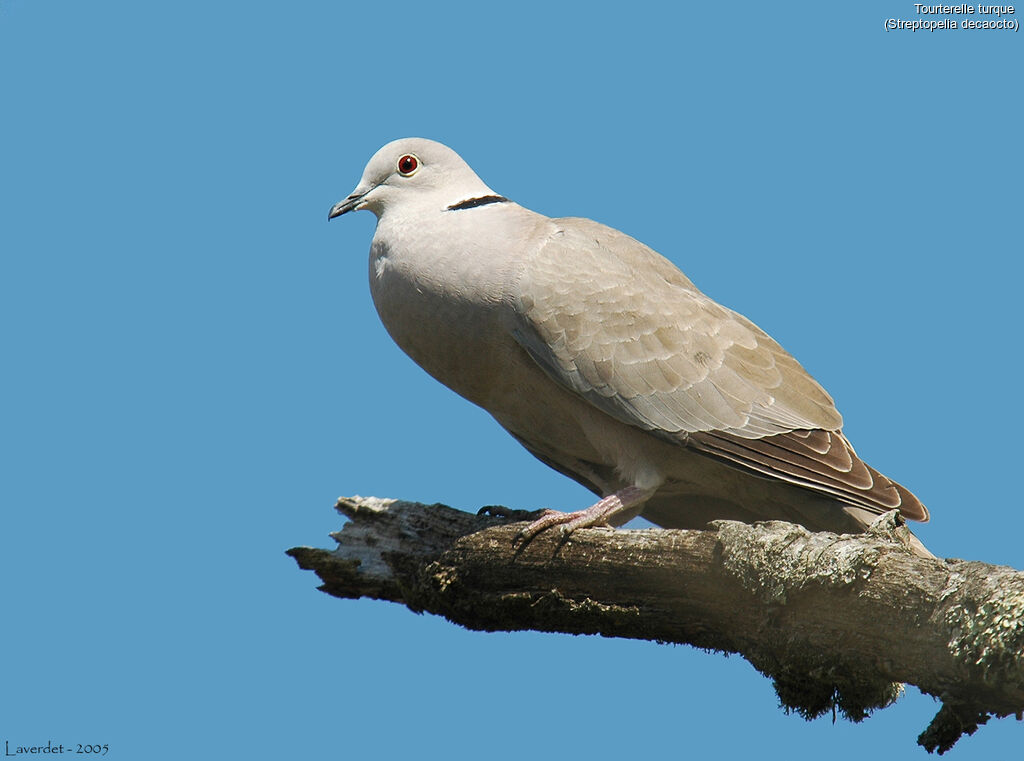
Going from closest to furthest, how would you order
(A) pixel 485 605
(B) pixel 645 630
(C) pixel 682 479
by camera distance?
(B) pixel 645 630
(A) pixel 485 605
(C) pixel 682 479

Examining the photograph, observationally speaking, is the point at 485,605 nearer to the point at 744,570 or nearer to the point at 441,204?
the point at 744,570

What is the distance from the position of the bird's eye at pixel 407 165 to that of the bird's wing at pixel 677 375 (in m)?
1.01

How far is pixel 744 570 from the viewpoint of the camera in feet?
16.0

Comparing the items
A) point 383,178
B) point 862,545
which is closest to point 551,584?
point 862,545

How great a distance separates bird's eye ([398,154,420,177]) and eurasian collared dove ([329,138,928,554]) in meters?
0.38

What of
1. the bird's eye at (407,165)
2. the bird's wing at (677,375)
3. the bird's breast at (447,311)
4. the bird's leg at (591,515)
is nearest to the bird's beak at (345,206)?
the bird's eye at (407,165)

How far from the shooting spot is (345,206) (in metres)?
6.61

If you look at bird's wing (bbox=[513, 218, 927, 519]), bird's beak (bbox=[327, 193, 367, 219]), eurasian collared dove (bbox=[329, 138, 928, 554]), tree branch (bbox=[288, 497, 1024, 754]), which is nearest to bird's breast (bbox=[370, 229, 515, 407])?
eurasian collared dove (bbox=[329, 138, 928, 554])

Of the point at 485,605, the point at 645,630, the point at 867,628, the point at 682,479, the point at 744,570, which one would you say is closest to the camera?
the point at 867,628

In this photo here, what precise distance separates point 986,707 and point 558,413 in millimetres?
2541

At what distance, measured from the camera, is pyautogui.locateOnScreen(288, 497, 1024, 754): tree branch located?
4.29 metres

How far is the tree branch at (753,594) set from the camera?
429 cm

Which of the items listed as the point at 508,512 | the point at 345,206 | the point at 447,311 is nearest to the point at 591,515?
the point at 508,512

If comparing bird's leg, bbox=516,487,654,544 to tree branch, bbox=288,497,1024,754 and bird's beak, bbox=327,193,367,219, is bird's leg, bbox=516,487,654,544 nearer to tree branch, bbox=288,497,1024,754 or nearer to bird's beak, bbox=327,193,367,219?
tree branch, bbox=288,497,1024,754
